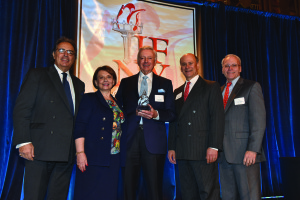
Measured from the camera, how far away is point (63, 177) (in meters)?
2.26

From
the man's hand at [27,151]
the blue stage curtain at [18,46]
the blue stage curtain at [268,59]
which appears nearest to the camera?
the man's hand at [27,151]

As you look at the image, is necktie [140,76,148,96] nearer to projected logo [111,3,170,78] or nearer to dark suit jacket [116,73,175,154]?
dark suit jacket [116,73,175,154]

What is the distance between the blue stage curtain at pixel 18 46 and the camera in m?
3.29

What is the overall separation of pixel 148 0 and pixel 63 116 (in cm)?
280

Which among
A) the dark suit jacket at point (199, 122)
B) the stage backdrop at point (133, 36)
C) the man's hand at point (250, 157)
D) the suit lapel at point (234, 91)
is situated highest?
the stage backdrop at point (133, 36)

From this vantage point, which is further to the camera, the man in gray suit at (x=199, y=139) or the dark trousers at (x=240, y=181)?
the dark trousers at (x=240, y=181)

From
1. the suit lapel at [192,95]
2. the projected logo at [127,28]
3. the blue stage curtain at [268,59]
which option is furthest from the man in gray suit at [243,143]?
the projected logo at [127,28]

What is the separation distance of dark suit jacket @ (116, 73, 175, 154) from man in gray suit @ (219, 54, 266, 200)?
66 cm

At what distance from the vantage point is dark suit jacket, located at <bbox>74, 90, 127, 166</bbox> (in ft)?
7.02

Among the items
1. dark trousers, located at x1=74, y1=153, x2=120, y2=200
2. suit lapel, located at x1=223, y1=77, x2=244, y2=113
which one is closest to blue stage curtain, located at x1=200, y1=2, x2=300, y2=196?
suit lapel, located at x1=223, y1=77, x2=244, y2=113

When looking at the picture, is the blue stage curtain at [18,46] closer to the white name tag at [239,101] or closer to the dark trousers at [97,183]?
the dark trousers at [97,183]

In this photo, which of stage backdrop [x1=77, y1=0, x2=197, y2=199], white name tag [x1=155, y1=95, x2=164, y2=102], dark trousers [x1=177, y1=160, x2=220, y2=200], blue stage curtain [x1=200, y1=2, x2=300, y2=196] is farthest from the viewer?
blue stage curtain [x1=200, y1=2, x2=300, y2=196]

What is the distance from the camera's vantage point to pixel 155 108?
2428 mm

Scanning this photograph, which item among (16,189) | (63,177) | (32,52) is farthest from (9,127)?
(63,177)
